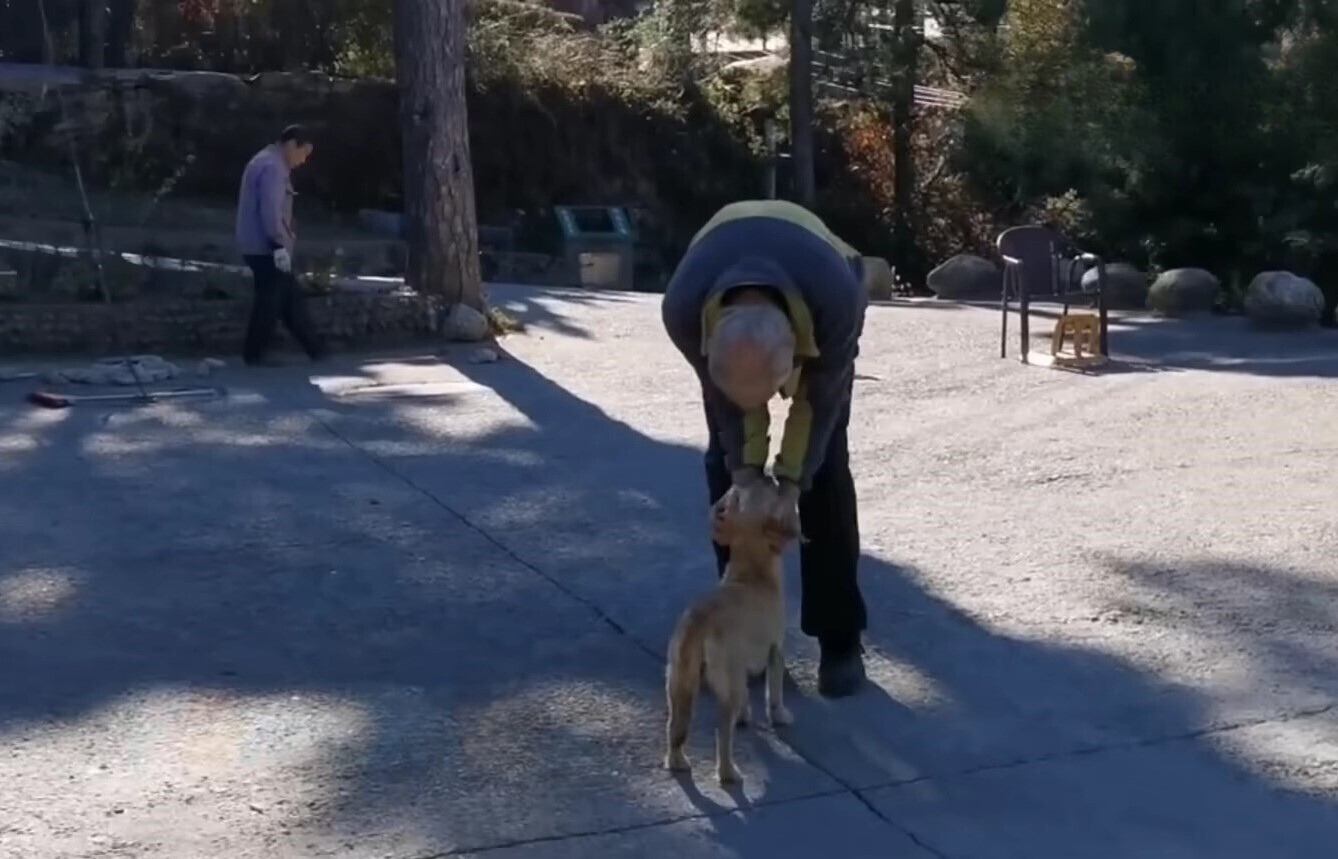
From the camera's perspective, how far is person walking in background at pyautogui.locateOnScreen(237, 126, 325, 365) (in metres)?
13.0

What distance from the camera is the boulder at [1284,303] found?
623 inches

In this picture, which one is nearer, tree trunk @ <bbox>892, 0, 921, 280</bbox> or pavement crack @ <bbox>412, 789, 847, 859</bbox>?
pavement crack @ <bbox>412, 789, 847, 859</bbox>

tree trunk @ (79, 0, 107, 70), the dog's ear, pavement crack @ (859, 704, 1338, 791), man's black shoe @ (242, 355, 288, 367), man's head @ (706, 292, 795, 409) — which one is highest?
tree trunk @ (79, 0, 107, 70)

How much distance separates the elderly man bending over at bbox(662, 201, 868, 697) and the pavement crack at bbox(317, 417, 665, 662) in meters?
0.96

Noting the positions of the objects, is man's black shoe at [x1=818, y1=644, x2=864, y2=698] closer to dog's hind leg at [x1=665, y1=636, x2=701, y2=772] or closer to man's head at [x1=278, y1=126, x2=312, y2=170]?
dog's hind leg at [x1=665, y1=636, x2=701, y2=772]

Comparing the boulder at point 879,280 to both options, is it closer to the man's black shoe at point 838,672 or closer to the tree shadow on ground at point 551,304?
Answer: the tree shadow on ground at point 551,304

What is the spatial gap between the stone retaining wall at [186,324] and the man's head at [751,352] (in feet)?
28.4

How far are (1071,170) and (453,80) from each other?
7728 millimetres

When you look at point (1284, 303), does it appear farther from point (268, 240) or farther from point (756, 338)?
point (756, 338)

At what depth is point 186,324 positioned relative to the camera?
13484 millimetres

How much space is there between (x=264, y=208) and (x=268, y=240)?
0.20m

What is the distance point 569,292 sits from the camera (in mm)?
17859

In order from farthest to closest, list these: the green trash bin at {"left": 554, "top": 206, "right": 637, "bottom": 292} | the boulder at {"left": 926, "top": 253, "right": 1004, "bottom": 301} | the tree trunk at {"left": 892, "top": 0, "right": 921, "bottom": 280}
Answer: the tree trunk at {"left": 892, "top": 0, "right": 921, "bottom": 280}
the green trash bin at {"left": 554, "top": 206, "right": 637, "bottom": 292}
the boulder at {"left": 926, "top": 253, "right": 1004, "bottom": 301}

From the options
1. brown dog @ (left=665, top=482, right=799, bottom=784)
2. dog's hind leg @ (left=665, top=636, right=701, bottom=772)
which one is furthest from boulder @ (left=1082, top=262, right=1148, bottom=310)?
dog's hind leg @ (left=665, top=636, right=701, bottom=772)
